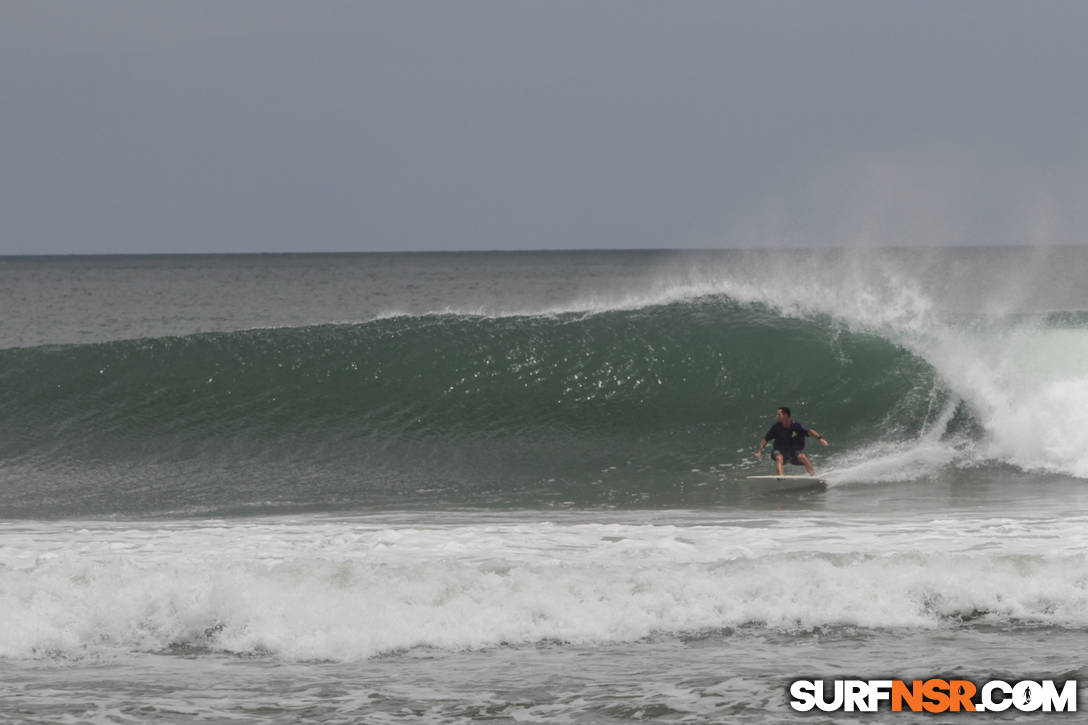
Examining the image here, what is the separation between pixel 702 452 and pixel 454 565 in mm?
7190

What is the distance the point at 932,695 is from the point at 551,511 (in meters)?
5.68

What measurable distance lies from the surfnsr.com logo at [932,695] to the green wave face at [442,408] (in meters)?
5.78

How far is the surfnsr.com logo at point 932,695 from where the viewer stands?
20.2 feet

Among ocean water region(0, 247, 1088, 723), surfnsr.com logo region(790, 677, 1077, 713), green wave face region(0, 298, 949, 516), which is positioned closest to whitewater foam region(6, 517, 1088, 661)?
ocean water region(0, 247, 1088, 723)

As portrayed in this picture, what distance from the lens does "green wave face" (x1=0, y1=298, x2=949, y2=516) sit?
13773 millimetres

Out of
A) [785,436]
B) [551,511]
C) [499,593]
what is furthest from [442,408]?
[499,593]

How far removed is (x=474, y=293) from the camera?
7262cm

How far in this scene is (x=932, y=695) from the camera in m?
6.36

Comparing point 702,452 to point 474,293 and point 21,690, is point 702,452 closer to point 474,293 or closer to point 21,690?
point 21,690

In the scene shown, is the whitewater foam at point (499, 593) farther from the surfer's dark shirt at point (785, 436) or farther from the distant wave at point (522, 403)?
the surfer's dark shirt at point (785, 436)

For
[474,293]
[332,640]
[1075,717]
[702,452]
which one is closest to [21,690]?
[332,640]

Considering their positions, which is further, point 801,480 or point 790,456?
point 790,456

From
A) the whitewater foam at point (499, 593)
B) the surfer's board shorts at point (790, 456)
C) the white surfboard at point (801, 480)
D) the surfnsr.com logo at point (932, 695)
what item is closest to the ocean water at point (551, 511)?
the whitewater foam at point (499, 593)

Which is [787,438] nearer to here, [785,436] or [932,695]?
[785,436]
